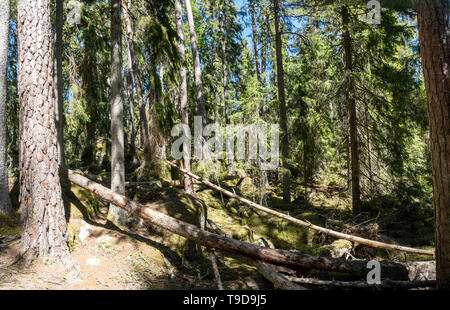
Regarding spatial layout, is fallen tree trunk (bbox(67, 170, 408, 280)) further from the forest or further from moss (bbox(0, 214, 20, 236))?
moss (bbox(0, 214, 20, 236))

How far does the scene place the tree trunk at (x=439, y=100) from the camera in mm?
3811

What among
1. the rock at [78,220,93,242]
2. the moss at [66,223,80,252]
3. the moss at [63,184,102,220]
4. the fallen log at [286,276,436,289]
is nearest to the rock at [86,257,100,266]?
the moss at [66,223,80,252]

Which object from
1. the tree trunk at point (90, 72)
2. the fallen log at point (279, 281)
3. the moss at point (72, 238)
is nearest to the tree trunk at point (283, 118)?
the tree trunk at point (90, 72)

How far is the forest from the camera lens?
15.2ft

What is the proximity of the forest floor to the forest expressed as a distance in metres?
0.04

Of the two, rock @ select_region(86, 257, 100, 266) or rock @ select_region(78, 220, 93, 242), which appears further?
rock @ select_region(78, 220, 93, 242)

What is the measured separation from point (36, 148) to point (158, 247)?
3.48 meters

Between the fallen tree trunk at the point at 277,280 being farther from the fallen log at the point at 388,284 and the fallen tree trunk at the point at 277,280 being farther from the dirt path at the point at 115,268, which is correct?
the fallen log at the point at 388,284

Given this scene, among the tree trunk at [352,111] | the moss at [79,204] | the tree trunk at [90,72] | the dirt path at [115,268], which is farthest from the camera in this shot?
the tree trunk at [352,111]

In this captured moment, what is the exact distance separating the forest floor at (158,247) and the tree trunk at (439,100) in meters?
3.54

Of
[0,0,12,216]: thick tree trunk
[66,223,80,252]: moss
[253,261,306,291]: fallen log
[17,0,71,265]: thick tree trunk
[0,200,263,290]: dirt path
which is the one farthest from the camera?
[0,0,12,216]: thick tree trunk

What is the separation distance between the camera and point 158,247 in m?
6.87

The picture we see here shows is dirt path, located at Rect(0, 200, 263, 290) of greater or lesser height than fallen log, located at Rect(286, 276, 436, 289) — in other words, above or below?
above
